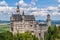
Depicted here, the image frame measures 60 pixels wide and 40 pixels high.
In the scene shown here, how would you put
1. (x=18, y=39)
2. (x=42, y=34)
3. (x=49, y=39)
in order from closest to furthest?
(x=18, y=39) < (x=49, y=39) < (x=42, y=34)

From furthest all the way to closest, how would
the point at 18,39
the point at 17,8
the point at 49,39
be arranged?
the point at 17,8
the point at 49,39
the point at 18,39

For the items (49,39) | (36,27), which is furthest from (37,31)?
(49,39)

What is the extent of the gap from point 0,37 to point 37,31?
34197 millimetres

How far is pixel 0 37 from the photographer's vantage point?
226ft

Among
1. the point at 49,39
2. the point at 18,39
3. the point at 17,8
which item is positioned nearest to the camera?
the point at 18,39

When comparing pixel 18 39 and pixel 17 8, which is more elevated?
pixel 17 8

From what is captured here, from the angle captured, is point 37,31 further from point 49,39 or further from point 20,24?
→ point 49,39

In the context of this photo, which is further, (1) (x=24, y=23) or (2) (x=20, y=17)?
(2) (x=20, y=17)

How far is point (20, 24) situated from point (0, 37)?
34319 mm

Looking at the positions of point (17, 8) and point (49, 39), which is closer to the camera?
point (49, 39)

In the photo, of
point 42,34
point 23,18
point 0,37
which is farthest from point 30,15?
point 0,37

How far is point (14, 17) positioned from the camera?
10125cm

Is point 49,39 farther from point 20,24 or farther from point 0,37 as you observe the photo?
point 20,24

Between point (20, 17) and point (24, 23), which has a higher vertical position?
point (20, 17)
